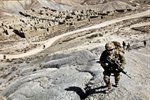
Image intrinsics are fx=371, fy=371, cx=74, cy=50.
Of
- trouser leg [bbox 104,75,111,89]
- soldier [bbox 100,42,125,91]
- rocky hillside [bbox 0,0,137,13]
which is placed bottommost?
rocky hillside [bbox 0,0,137,13]

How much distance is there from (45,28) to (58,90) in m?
66.5

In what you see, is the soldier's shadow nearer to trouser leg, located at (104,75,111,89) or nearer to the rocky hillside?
trouser leg, located at (104,75,111,89)

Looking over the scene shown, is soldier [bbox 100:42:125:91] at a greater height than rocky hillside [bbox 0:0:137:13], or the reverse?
soldier [bbox 100:42:125:91]

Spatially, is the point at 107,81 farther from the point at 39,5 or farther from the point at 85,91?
the point at 39,5

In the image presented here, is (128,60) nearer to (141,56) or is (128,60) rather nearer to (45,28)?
(141,56)

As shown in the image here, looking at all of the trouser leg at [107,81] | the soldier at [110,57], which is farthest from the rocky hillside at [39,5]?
the soldier at [110,57]

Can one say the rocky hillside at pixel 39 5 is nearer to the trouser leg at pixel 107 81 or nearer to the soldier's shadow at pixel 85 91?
the soldier's shadow at pixel 85 91

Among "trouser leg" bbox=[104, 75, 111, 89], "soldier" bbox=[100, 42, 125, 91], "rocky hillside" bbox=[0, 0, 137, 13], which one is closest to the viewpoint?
"soldier" bbox=[100, 42, 125, 91]

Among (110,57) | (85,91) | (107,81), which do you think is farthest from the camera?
(85,91)

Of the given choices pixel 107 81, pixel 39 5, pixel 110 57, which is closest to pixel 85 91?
pixel 107 81

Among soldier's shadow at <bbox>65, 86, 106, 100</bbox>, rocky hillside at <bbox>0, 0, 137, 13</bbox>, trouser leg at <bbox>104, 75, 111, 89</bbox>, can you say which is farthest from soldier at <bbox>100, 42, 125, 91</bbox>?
rocky hillside at <bbox>0, 0, 137, 13</bbox>

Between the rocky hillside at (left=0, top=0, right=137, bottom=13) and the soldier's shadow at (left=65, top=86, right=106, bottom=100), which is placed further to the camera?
the rocky hillside at (left=0, top=0, right=137, bottom=13)

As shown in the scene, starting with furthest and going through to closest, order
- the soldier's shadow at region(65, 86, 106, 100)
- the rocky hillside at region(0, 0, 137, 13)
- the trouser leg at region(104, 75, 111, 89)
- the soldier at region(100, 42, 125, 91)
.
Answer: the rocky hillside at region(0, 0, 137, 13), the soldier's shadow at region(65, 86, 106, 100), the trouser leg at region(104, 75, 111, 89), the soldier at region(100, 42, 125, 91)

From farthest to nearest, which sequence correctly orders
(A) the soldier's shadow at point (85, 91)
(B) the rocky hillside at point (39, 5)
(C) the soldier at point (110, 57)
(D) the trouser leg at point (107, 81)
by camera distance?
(B) the rocky hillside at point (39, 5) < (A) the soldier's shadow at point (85, 91) < (D) the trouser leg at point (107, 81) < (C) the soldier at point (110, 57)
